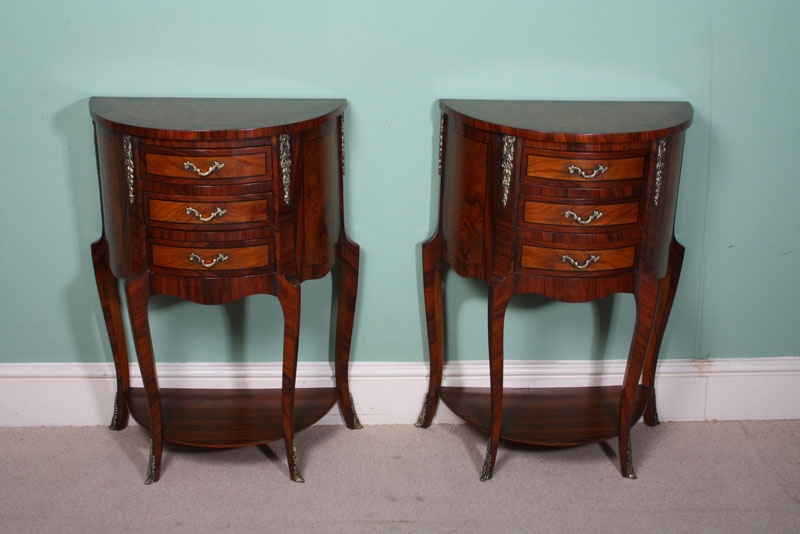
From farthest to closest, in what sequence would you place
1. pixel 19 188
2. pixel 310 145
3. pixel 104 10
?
pixel 19 188
pixel 104 10
pixel 310 145

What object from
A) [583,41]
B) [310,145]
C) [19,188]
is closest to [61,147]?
[19,188]

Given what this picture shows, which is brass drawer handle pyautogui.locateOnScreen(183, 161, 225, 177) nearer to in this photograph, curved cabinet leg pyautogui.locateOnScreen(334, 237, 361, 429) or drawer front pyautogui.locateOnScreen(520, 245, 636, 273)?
curved cabinet leg pyautogui.locateOnScreen(334, 237, 361, 429)

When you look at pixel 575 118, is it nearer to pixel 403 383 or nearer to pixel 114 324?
pixel 403 383

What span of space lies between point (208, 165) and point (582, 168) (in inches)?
34.3

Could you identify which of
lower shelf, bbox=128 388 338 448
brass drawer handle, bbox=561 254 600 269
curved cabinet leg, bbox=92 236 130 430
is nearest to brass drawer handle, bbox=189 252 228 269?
curved cabinet leg, bbox=92 236 130 430

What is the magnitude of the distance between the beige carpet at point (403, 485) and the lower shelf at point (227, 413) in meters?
0.10

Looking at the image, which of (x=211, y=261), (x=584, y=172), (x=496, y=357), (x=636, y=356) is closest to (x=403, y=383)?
(x=496, y=357)

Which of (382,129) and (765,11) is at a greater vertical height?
(765,11)

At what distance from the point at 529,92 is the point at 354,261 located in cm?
67

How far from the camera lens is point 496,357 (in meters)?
2.31

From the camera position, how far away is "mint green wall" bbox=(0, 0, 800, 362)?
7.72ft

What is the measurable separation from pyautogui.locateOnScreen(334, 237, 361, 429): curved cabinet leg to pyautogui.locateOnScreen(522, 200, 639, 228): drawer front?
579 mm

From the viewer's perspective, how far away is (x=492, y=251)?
7.37 ft

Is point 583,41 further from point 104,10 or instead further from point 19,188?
point 19,188
